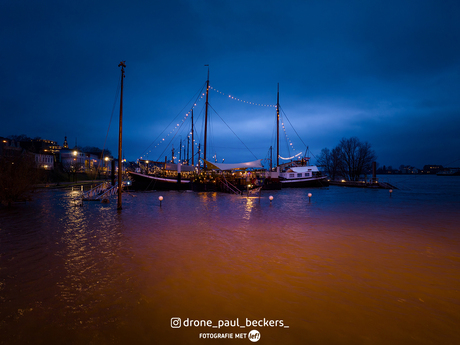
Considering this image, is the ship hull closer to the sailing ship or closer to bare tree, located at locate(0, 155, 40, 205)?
the sailing ship

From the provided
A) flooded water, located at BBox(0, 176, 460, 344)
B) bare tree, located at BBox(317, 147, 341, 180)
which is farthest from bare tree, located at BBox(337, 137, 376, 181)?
flooded water, located at BBox(0, 176, 460, 344)

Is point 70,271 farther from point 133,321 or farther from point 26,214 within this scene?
point 26,214

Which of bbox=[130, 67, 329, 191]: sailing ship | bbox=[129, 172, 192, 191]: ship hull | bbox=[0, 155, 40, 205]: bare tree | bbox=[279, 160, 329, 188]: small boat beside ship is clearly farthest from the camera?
bbox=[279, 160, 329, 188]: small boat beside ship

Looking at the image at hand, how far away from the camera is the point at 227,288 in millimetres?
5348

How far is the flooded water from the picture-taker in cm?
383

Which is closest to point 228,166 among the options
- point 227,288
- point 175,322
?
point 227,288

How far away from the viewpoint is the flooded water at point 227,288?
383 cm

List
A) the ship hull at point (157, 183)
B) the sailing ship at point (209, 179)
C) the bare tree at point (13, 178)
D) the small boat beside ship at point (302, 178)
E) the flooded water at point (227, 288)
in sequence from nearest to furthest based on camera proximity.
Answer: the flooded water at point (227, 288), the bare tree at point (13, 178), the sailing ship at point (209, 179), the ship hull at point (157, 183), the small boat beside ship at point (302, 178)

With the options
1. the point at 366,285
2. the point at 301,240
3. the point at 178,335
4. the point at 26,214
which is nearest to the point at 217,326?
the point at 178,335

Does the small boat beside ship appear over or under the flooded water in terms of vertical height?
over

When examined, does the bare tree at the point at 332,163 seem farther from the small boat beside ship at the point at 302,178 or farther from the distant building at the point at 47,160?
the distant building at the point at 47,160

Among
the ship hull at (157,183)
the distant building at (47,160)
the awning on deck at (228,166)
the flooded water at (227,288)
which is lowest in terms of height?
the flooded water at (227,288)

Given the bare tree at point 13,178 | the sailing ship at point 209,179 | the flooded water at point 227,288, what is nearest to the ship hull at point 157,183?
the sailing ship at point 209,179

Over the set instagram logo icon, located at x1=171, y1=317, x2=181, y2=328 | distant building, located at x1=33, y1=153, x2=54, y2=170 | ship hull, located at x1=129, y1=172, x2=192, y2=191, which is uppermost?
distant building, located at x1=33, y1=153, x2=54, y2=170
